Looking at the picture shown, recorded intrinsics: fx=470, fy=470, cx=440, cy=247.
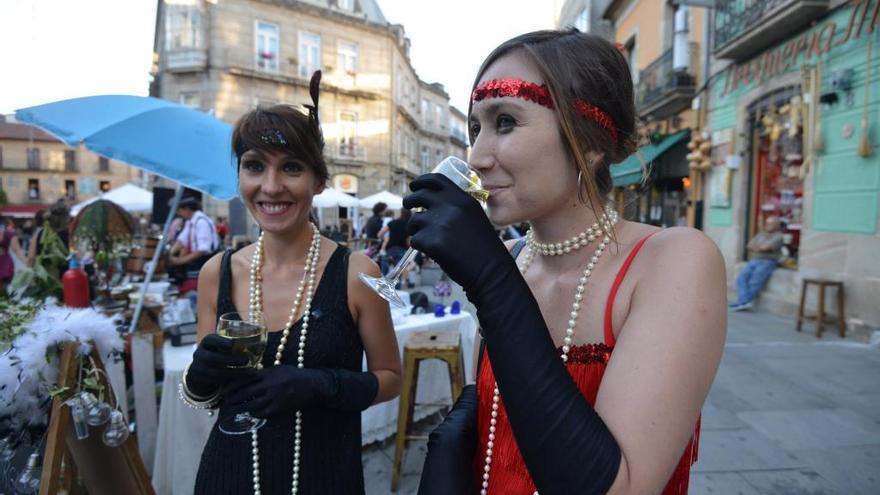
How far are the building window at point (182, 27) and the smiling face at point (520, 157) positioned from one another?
81.9 feet

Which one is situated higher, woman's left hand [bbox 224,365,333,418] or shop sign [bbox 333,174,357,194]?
shop sign [bbox 333,174,357,194]

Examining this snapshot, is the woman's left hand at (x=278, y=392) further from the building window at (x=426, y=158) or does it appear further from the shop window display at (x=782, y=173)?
the building window at (x=426, y=158)

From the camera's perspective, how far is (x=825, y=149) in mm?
6527

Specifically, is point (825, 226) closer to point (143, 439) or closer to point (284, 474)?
point (284, 474)

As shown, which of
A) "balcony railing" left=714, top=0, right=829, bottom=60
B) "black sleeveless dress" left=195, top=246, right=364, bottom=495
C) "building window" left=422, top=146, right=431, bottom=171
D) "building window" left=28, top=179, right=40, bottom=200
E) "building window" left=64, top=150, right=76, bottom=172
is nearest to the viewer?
"black sleeveless dress" left=195, top=246, right=364, bottom=495

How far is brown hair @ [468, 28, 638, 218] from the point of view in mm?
938

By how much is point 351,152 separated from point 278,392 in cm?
2500

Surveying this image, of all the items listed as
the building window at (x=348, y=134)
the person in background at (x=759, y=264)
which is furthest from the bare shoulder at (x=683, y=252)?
the building window at (x=348, y=134)

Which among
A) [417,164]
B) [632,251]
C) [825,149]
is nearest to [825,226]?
[825,149]

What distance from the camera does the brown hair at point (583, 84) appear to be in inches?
36.9

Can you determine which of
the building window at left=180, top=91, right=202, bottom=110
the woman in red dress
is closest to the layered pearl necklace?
the woman in red dress

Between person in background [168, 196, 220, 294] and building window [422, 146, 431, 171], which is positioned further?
building window [422, 146, 431, 171]

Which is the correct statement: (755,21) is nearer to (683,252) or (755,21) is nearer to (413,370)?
(413,370)

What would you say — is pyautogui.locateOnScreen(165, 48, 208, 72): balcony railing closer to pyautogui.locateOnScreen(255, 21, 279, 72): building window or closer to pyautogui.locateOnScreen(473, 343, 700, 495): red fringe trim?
pyautogui.locateOnScreen(255, 21, 279, 72): building window
